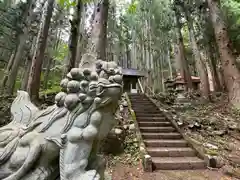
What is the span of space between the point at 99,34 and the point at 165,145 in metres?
3.51

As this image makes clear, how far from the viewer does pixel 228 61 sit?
5.65 metres

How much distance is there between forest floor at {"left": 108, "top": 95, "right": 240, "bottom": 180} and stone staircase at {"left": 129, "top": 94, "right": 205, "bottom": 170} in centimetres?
18

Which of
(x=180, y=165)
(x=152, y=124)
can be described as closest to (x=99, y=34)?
(x=152, y=124)

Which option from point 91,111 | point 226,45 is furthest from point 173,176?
point 226,45

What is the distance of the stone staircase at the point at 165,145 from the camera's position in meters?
3.46

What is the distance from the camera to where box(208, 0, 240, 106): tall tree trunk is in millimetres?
5477

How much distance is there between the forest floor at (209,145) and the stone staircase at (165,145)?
18 centimetres

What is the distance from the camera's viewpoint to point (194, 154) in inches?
153

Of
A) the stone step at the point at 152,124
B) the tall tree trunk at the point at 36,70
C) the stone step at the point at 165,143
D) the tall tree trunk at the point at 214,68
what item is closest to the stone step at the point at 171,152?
the stone step at the point at 165,143

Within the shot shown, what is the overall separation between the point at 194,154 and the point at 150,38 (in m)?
14.9

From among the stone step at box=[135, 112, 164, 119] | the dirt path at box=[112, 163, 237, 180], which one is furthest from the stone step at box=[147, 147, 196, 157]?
the stone step at box=[135, 112, 164, 119]

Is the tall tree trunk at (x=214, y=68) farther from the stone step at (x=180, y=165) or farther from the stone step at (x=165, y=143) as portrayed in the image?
the stone step at (x=180, y=165)

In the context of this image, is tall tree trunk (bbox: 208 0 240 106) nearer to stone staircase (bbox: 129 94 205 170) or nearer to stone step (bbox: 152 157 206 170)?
stone staircase (bbox: 129 94 205 170)

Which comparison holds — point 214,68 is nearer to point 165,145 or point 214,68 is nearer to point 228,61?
point 228,61
